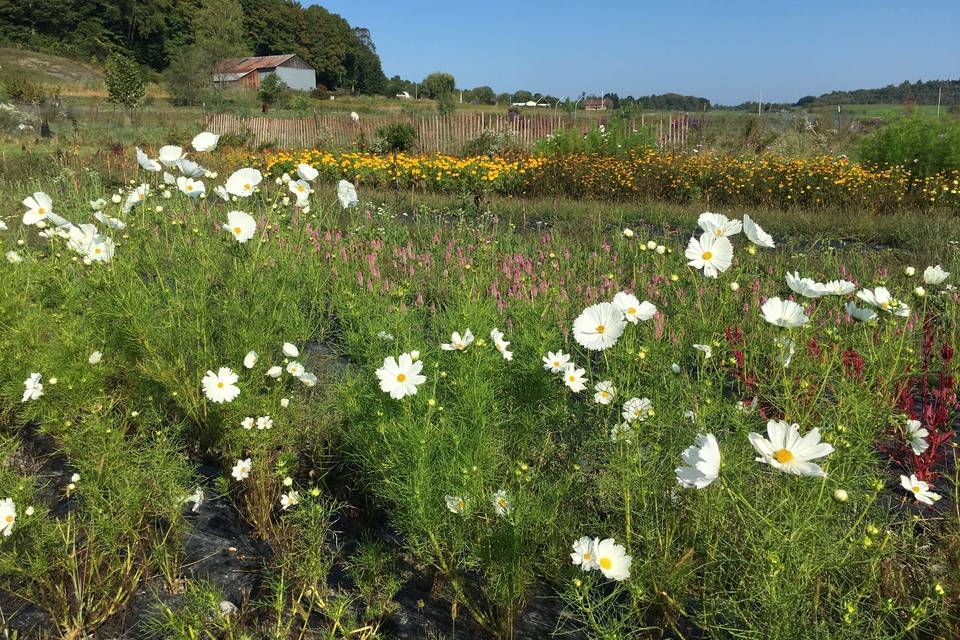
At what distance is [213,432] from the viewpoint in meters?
2.52

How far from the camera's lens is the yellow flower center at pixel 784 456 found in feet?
3.68

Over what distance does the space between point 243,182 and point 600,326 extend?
1.79 m

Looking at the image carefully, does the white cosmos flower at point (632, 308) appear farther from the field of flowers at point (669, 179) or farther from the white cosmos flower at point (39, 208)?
the field of flowers at point (669, 179)

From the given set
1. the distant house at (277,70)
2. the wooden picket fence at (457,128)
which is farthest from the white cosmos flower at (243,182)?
the distant house at (277,70)

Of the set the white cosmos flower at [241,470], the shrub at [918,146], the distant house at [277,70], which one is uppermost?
the distant house at [277,70]

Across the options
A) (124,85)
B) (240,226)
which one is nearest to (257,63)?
(124,85)

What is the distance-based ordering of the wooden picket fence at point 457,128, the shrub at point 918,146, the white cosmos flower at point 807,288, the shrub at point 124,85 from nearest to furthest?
the white cosmos flower at point 807,288, the shrub at point 918,146, the wooden picket fence at point 457,128, the shrub at point 124,85

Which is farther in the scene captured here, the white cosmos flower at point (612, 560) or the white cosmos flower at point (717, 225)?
the white cosmos flower at point (717, 225)

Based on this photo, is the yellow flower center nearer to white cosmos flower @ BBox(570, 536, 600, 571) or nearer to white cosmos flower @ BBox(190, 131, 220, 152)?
white cosmos flower @ BBox(570, 536, 600, 571)

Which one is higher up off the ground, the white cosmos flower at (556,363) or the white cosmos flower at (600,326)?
the white cosmos flower at (600,326)

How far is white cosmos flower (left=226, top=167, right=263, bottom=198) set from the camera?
2.68 meters

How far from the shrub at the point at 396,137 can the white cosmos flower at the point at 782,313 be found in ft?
50.2

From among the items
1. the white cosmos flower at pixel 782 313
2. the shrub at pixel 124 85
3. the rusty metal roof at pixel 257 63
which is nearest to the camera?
the white cosmos flower at pixel 782 313

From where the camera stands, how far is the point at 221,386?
219 centimetres
